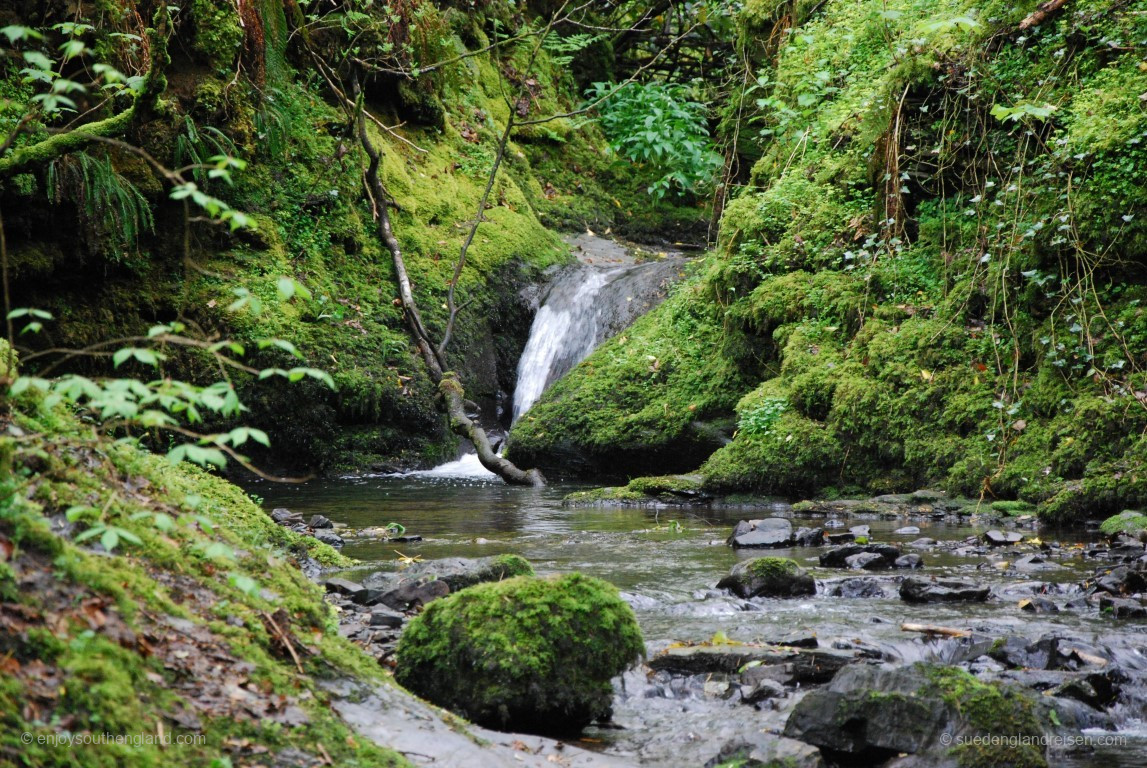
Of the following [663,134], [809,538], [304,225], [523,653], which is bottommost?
[809,538]

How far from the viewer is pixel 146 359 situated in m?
1.83

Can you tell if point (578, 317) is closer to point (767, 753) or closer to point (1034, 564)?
point (1034, 564)

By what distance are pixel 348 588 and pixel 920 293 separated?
21.1 feet

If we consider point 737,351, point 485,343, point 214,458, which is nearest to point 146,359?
point 214,458

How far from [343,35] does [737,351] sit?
285 inches

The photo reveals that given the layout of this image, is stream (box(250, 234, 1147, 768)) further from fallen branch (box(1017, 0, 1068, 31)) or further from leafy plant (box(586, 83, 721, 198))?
leafy plant (box(586, 83, 721, 198))

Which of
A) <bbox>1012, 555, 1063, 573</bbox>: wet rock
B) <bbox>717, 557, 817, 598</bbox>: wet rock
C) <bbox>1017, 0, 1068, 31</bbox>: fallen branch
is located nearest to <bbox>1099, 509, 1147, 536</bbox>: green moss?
<bbox>1012, 555, 1063, 573</bbox>: wet rock

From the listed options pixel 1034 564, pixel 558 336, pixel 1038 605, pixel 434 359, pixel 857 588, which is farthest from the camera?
pixel 558 336

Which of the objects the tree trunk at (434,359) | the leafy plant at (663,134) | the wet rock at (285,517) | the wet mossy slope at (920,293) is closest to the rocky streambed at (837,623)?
the wet rock at (285,517)

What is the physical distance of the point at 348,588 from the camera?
180 inches

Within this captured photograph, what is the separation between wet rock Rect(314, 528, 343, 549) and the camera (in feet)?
21.1

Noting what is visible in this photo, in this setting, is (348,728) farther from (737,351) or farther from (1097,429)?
(737,351)

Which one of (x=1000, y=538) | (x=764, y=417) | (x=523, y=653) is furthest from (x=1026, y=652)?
(x=764, y=417)

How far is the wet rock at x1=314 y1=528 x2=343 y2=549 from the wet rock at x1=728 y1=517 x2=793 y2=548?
280cm
